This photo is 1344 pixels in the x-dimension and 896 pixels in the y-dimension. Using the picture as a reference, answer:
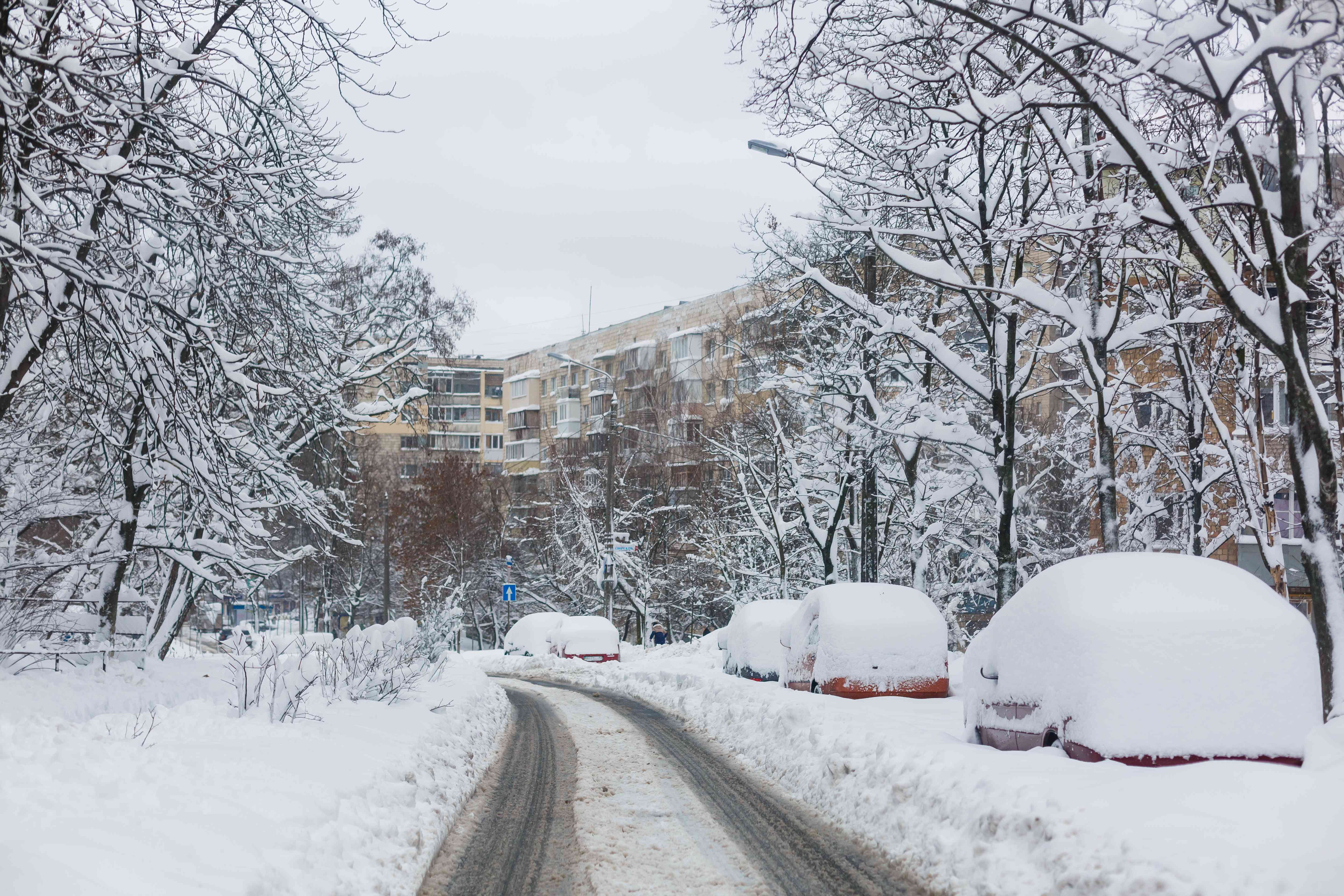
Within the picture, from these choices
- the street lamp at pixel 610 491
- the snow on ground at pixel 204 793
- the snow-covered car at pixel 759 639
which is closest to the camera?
the snow on ground at pixel 204 793

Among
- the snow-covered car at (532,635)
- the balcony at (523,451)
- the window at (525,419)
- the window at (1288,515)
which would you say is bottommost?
the snow-covered car at (532,635)

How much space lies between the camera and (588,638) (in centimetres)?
3136

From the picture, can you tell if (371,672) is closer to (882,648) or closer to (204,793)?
(204,793)

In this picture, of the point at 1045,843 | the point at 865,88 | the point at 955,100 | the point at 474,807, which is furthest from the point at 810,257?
the point at 1045,843

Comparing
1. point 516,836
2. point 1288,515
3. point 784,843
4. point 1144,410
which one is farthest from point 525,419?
point 784,843

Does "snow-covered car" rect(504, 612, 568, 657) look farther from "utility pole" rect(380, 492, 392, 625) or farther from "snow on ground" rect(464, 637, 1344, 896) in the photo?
"snow on ground" rect(464, 637, 1344, 896)

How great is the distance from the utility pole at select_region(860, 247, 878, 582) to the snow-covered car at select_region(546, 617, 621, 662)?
33.0ft

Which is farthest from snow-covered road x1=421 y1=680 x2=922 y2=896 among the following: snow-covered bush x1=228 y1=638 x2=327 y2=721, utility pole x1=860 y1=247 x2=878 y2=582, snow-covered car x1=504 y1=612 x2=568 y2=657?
snow-covered car x1=504 y1=612 x2=568 y2=657

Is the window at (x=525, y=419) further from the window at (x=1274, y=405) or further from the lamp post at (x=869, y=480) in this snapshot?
the lamp post at (x=869, y=480)

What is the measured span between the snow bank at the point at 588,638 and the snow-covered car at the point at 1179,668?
81.0 feet

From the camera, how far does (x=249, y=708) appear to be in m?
9.20

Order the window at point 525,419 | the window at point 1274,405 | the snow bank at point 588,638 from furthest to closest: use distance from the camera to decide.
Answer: the window at point 525,419 → the snow bank at point 588,638 → the window at point 1274,405

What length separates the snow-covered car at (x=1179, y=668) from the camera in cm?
637

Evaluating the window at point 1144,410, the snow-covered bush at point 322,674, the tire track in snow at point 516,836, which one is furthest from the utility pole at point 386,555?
the tire track in snow at point 516,836
